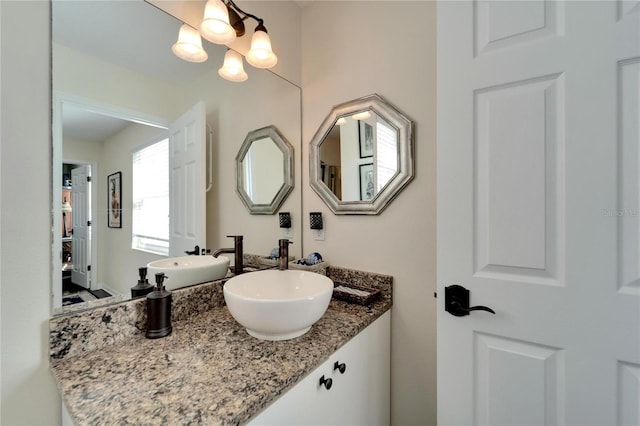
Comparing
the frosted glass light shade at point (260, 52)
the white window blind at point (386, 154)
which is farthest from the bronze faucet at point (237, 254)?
the frosted glass light shade at point (260, 52)

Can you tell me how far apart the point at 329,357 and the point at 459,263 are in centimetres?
56

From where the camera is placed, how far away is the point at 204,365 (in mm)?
714

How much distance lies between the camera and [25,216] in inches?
26.7

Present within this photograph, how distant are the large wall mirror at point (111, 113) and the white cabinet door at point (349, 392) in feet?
2.23

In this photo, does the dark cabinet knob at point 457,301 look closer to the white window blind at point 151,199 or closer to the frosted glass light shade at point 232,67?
the white window blind at point 151,199

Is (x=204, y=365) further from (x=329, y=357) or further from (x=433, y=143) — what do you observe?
(x=433, y=143)

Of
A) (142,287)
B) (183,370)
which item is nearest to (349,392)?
(183,370)

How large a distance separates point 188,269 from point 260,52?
3.58 ft

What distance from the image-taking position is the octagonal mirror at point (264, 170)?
1.45 metres

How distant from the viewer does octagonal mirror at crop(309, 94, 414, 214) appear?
127 cm

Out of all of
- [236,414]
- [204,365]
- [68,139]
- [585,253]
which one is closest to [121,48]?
[68,139]

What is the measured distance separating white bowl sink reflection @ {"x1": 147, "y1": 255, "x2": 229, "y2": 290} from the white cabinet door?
648 mm

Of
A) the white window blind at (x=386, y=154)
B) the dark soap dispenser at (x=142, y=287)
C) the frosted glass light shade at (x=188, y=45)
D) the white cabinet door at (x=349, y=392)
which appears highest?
the frosted glass light shade at (x=188, y=45)

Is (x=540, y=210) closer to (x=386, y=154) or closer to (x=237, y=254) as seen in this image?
(x=386, y=154)
